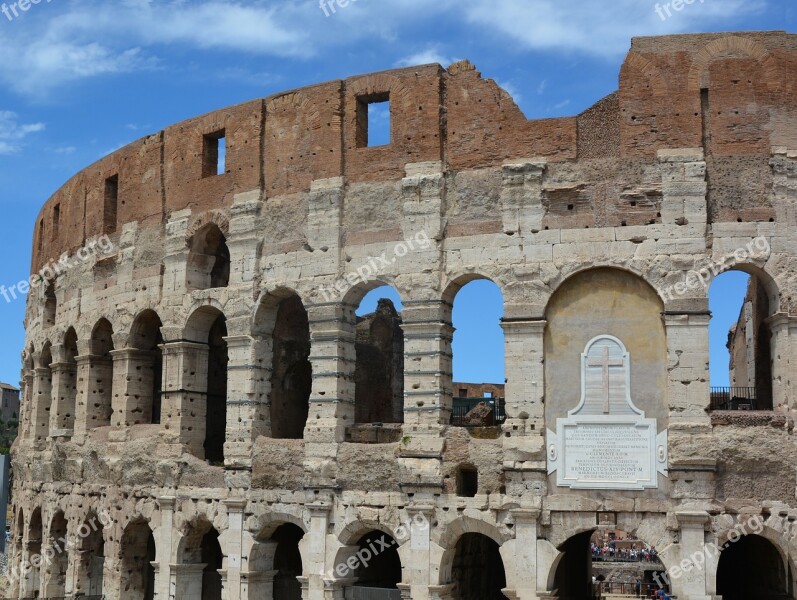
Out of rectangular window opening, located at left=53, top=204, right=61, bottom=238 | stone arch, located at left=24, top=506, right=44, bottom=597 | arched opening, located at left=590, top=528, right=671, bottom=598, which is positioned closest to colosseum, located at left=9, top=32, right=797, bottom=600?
stone arch, located at left=24, top=506, right=44, bottom=597

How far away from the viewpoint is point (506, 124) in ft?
58.5

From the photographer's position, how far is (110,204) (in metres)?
24.2

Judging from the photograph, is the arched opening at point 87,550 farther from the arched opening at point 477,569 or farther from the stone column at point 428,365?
the stone column at point 428,365

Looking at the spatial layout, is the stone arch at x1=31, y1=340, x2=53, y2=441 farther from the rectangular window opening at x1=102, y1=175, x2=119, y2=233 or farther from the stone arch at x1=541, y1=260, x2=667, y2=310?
the stone arch at x1=541, y1=260, x2=667, y2=310

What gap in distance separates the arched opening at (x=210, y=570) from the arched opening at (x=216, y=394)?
5.68ft

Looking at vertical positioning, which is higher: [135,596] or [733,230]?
[733,230]

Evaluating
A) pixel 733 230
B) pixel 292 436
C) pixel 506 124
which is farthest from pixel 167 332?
pixel 733 230

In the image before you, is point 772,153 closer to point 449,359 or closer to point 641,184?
point 641,184

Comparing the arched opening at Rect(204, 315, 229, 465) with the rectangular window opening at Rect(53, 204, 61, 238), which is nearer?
the arched opening at Rect(204, 315, 229, 465)

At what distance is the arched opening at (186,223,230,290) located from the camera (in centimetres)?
2114

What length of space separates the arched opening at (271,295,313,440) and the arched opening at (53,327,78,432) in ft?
22.1

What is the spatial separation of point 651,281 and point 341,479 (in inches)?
250

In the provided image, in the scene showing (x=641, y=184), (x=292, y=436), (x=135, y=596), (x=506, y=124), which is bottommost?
(x=135, y=596)

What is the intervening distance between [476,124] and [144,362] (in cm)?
941
